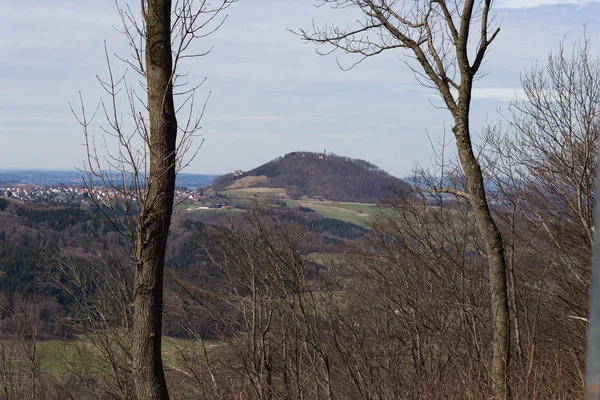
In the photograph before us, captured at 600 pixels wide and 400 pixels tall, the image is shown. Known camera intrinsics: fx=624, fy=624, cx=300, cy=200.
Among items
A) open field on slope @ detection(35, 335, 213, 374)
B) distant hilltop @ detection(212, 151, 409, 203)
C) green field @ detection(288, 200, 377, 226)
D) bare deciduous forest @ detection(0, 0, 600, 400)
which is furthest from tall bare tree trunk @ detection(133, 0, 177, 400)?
distant hilltop @ detection(212, 151, 409, 203)

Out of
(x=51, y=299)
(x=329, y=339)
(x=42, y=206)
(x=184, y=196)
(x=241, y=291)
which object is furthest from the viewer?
(x=42, y=206)

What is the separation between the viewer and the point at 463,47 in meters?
6.75

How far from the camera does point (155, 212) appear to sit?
4508mm

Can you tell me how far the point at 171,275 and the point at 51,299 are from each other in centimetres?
1248

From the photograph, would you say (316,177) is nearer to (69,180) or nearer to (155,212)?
(69,180)

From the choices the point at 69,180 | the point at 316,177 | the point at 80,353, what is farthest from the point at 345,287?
the point at 316,177

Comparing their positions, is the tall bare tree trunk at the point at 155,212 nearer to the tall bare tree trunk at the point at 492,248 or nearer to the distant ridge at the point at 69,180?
the distant ridge at the point at 69,180

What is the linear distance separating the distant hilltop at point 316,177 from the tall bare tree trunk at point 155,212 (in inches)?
2878

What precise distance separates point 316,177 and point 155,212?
305 ft

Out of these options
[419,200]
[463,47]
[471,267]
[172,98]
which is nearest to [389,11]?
[463,47]

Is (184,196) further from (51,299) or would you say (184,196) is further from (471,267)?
(51,299)

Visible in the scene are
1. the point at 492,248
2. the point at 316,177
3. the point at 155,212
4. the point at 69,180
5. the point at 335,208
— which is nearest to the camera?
the point at 155,212

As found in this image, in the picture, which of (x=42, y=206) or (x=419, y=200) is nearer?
(x=419, y=200)

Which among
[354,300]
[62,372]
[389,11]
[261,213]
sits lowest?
[62,372]
